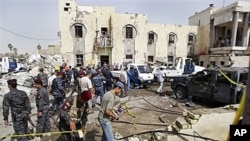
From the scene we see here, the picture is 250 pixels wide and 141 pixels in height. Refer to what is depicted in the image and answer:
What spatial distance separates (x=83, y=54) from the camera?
2284cm

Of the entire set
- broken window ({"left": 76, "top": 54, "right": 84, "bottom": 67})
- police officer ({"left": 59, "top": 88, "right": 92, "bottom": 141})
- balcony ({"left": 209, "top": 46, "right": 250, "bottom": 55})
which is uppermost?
balcony ({"left": 209, "top": 46, "right": 250, "bottom": 55})

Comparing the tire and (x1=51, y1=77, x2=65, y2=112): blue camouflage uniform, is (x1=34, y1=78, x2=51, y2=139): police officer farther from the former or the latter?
the tire

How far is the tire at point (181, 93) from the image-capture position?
1052cm

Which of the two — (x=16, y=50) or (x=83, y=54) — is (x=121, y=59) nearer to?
Answer: (x=83, y=54)

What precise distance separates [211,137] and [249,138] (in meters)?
3.67

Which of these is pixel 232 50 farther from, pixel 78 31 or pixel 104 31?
pixel 78 31

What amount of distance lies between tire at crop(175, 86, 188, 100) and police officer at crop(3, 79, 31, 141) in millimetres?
7851

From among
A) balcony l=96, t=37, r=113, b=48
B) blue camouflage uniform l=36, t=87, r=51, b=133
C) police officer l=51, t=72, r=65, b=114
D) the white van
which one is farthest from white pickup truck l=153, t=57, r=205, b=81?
the white van

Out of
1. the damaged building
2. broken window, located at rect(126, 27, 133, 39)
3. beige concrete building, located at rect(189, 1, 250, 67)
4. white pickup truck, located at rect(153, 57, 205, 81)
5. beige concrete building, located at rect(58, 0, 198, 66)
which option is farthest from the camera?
broken window, located at rect(126, 27, 133, 39)

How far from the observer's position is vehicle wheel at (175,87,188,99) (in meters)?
10.5

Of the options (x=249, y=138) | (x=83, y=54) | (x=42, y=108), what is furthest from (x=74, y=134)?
(x=83, y=54)

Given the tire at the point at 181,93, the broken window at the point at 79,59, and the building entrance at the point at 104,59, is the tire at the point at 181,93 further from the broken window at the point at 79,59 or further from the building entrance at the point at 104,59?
the broken window at the point at 79,59

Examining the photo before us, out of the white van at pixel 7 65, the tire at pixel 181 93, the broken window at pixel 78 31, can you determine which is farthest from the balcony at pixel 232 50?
the white van at pixel 7 65

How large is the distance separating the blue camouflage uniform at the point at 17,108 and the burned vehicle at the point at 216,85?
6.93 metres
